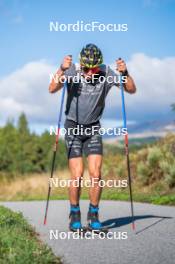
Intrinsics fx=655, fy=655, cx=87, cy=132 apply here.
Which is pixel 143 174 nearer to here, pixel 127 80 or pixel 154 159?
pixel 154 159

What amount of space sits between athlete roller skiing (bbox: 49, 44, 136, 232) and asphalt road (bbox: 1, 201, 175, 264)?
1.73ft

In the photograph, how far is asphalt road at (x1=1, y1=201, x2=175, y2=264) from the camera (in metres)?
7.17

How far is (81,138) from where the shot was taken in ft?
30.9

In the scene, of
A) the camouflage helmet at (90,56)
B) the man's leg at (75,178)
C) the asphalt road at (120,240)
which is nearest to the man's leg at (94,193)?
the man's leg at (75,178)

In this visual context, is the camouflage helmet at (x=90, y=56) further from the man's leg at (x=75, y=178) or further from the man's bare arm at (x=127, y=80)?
the man's leg at (x=75, y=178)

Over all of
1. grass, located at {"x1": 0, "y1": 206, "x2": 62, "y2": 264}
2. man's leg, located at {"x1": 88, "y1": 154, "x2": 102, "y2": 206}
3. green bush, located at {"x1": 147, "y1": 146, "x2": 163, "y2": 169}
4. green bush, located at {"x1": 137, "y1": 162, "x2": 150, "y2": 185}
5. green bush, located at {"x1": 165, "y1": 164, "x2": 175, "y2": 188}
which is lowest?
grass, located at {"x1": 0, "y1": 206, "x2": 62, "y2": 264}

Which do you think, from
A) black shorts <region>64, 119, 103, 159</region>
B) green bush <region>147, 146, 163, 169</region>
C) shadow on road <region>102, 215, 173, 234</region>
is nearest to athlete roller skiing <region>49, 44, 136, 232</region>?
black shorts <region>64, 119, 103, 159</region>

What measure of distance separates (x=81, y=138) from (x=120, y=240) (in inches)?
65.9

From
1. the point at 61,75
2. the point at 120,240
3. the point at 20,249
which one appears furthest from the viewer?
the point at 61,75

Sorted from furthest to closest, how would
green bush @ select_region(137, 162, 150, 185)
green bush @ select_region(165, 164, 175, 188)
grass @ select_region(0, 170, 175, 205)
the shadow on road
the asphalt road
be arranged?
1. green bush @ select_region(137, 162, 150, 185)
2. green bush @ select_region(165, 164, 175, 188)
3. grass @ select_region(0, 170, 175, 205)
4. the shadow on road
5. the asphalt road

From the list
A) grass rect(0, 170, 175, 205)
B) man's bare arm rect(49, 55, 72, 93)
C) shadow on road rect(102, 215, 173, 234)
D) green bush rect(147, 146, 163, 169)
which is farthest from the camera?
green bush rect(147, 146, 163, 169)

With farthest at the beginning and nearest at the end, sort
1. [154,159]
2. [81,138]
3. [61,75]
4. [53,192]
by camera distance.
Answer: [53,192], [154,159], [81,138], [61,75]

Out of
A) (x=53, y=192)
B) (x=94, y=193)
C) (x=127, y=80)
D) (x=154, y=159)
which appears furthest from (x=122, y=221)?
(x=53, y=192)

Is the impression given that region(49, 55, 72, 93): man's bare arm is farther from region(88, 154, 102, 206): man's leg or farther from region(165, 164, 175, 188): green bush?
region(165, 164, 175, 188): green bush
